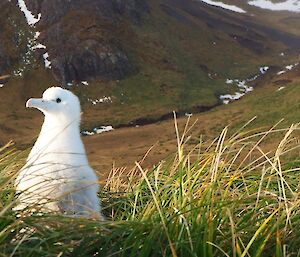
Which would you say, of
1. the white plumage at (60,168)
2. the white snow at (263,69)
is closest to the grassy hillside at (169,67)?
the white snow at (263,69)

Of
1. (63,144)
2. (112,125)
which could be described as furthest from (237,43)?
(63,144)

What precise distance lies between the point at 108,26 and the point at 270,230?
114 m

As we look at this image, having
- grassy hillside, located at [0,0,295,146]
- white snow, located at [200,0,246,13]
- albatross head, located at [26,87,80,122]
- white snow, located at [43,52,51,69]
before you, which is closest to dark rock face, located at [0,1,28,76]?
grassy hillside, located at [0,0,295,146]

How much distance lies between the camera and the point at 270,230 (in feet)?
12.4

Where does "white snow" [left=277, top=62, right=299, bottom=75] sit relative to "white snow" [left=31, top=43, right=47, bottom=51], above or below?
below

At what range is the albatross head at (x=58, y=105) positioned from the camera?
605cm

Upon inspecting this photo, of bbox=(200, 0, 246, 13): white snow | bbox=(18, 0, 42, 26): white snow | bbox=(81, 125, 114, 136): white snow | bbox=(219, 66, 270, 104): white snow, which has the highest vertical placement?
bbox=(18, 0, 42, 26): white snow

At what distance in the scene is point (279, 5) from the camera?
19300cm

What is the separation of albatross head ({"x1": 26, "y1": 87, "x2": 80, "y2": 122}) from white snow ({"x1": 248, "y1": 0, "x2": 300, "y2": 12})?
191248 mm

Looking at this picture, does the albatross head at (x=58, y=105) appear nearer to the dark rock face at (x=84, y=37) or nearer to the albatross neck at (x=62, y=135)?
the albatross neck at (x=62, y=135)

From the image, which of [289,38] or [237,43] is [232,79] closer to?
[237,43]

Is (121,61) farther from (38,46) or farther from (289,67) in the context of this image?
(289,67)

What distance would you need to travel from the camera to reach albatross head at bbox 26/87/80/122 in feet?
19.8

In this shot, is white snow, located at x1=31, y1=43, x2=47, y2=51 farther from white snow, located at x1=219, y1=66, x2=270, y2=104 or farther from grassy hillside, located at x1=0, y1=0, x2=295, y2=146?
white snow, located at x1=219, y1=66, x2=270, y2=104
